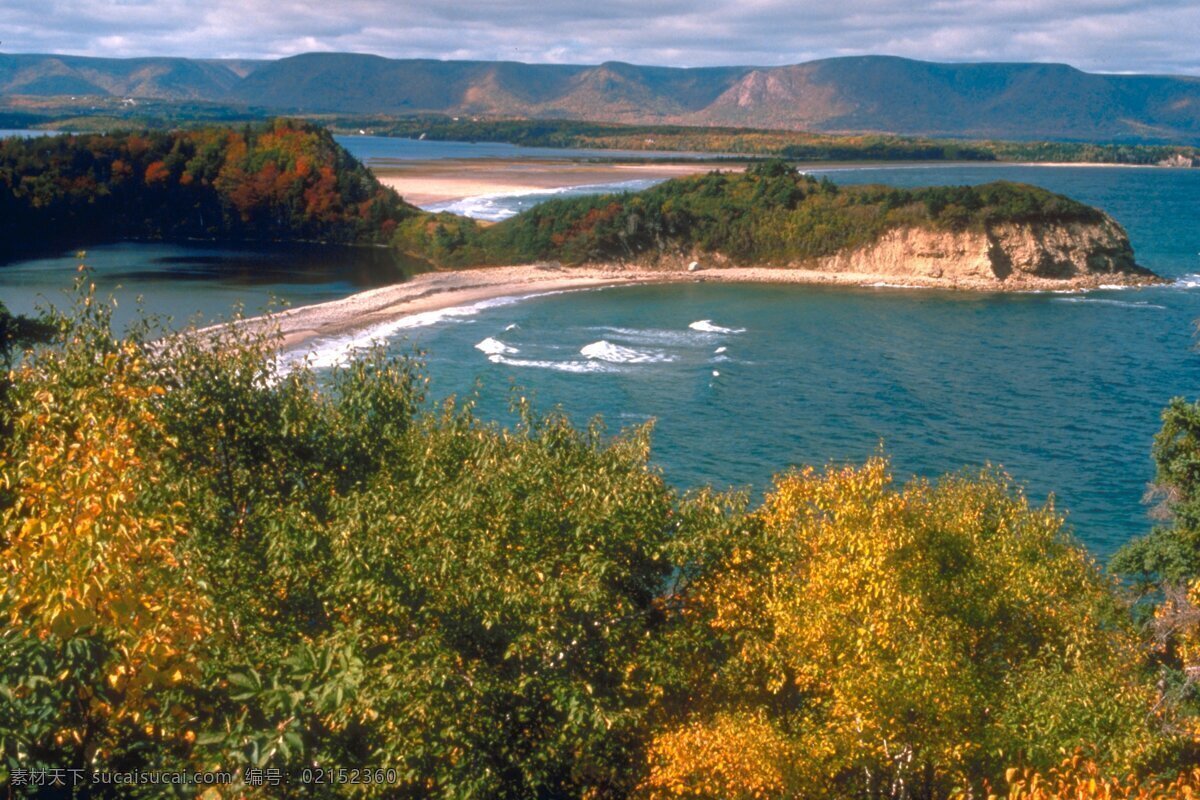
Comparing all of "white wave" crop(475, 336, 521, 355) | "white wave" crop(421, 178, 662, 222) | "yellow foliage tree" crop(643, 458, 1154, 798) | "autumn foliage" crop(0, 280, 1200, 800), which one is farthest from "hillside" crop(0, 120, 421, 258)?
"yellow foliage tree" crop(643, 458, 1154, 798)

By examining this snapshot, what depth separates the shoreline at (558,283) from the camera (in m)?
53.3

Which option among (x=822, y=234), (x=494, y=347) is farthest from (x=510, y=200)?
(x=494, y=347)

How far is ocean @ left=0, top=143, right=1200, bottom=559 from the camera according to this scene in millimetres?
29766

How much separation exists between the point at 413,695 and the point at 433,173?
122598mm

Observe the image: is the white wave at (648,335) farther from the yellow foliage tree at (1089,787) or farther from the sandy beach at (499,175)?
the sandy beach at (499,175)

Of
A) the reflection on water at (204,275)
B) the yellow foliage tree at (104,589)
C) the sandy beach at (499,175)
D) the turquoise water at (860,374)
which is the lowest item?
the turquoise water at (860,374)

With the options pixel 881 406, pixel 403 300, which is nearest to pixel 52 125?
pixel 403 300

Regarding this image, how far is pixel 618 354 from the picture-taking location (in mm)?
42844

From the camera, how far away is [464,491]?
1048cm

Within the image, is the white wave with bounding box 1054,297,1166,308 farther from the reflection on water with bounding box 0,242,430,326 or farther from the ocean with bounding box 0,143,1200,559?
the reflection on water with bounding box 0,242,430,326

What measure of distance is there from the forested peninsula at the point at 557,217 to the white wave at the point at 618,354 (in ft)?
90.0

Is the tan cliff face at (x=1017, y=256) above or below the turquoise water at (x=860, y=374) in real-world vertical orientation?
above

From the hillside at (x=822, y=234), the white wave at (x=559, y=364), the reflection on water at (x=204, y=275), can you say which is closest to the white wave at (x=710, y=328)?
the white wave at (x=559, y=364)

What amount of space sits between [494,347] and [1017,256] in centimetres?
3924
